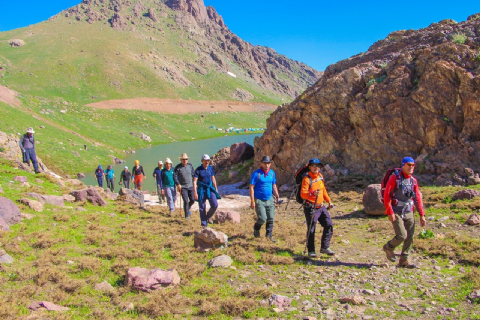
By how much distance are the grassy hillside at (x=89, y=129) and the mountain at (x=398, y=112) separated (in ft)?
85.0

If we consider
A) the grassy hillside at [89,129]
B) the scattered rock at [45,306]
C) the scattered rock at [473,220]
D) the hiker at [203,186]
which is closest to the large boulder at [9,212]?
the scattered rock at [45,306]

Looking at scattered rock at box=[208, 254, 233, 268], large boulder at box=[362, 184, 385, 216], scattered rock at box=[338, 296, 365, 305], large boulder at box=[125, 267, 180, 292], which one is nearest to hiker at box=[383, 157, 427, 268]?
scattered rock at box=[338, 296, 365, 305]

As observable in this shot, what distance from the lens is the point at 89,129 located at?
5712 centimetres

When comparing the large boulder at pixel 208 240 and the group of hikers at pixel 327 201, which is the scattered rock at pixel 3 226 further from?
the group of hikers at pixel 327 201

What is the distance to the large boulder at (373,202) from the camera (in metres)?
12.6

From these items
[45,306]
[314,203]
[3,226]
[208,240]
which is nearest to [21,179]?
[3,226]

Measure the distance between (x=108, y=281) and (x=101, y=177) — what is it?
59.9ft

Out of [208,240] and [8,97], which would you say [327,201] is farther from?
[8,97]

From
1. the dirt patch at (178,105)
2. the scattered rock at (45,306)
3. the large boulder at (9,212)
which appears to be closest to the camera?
the scattered rock at (45,306)

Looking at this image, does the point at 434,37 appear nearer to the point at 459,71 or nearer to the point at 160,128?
the point at 459,71

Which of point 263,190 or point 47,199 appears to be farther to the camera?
point 47,199

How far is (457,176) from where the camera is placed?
14812mm

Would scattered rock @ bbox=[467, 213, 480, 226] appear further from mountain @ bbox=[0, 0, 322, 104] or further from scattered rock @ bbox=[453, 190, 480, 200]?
mountain @ bbox=[0, 0, 322, 104]

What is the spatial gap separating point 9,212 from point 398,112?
17.8 m
